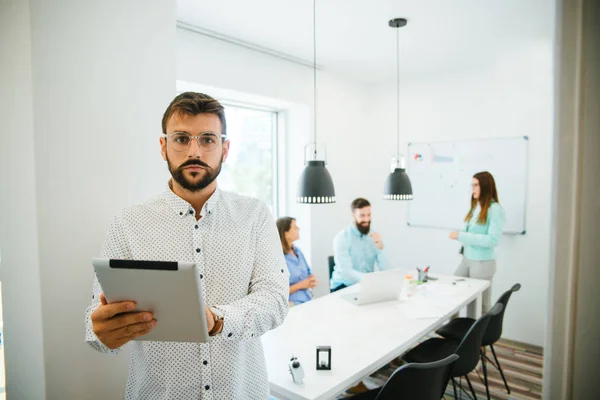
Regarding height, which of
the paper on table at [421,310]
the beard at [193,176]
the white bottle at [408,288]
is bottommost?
the white bottle at [408,288]

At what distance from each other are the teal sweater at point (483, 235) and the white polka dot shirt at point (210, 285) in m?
2.72

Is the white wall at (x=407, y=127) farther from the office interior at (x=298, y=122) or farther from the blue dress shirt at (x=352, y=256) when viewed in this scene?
the blue dress shirt at (x=352, y=256)

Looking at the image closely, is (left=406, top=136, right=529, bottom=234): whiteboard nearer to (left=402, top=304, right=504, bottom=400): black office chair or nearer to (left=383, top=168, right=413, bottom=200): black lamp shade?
(left=383, top=168, right=413, bottom=200): black lamp shade

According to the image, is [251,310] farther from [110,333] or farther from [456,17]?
[456,17]

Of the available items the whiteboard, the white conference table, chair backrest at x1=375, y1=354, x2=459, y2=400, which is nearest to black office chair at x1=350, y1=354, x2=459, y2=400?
chair backrest at x1=375, y1=354, x2=459, y2=400

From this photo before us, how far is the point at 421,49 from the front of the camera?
3.60 meters

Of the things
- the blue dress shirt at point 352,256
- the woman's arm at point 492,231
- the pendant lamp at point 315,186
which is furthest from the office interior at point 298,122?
the pendant lamp at point 315,186

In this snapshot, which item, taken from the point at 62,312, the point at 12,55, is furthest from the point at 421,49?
the point at 62,312

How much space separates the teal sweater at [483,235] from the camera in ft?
11.5

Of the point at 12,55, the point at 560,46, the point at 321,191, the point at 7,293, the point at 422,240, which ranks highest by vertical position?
the point at 12,55

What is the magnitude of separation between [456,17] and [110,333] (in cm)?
299

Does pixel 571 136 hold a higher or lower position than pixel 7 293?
higher

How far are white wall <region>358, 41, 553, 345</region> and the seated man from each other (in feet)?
4.15

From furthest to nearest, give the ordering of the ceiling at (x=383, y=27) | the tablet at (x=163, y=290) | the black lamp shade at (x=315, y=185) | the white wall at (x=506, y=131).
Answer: the white wall at (x=506, y=131) → the ceiling at (x=383, y=27) → the black lamp shade at (x=315, y=185) → the tablet at (x=163, y=290)
